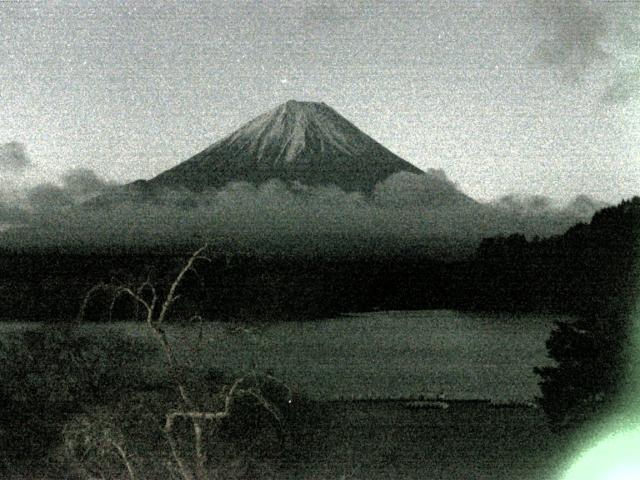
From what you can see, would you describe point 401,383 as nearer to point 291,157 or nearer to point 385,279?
point 385,279

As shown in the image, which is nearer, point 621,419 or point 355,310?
point 621,419

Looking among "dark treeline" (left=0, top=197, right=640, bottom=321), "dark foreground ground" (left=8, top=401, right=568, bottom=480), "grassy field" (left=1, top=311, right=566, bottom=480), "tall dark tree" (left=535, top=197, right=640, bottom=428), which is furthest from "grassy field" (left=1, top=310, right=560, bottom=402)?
"tall dark tree" (left=535, top=197, right=640, bottom=428)

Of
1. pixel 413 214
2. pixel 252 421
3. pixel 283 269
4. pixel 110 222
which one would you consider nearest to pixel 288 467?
pixel 252 421

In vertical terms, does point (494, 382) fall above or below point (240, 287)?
below

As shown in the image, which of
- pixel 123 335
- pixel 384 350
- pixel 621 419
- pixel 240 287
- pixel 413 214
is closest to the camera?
pixel 621 419

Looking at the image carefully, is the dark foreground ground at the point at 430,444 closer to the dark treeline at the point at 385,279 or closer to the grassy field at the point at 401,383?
the grassy field at the point at 401,383

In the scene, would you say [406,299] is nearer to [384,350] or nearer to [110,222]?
[384,350]

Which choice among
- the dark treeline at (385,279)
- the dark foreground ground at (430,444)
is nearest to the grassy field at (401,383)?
the dark foreground ground at (430,444)

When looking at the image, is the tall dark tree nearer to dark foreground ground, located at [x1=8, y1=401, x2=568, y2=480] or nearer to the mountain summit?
dark foreground ground, located at [x1=8, y1=401, x2=568, y2=480]
